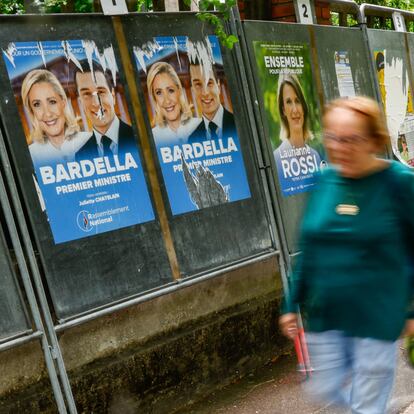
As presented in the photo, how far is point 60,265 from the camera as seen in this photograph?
169 inches

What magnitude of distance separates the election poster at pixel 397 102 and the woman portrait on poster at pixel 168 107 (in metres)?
3.12

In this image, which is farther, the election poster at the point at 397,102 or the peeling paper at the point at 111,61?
the election poster at the point at 397,102

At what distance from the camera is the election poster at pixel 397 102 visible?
7885 millimetres

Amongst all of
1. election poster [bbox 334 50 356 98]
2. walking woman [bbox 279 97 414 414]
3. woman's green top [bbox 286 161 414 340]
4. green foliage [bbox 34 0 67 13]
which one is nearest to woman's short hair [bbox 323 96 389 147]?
walking woman [bbox 279 97 414 414]

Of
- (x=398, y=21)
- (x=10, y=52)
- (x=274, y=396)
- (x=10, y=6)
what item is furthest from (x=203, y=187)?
(x=398, y=21)

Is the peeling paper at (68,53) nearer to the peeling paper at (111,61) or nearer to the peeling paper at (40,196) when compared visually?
the peeling paper at (111,61)

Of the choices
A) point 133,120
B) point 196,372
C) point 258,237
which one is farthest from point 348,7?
point 196,372

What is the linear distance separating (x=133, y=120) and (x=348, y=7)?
364 cm

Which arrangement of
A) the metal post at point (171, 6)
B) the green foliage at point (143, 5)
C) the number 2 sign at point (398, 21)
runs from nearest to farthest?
the green foliage at point (143, 5) → the metal post at point (171, 6) → the number 2 sign at point (398, 21)

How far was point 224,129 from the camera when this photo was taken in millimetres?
5465

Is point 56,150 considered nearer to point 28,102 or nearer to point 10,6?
point 28,102

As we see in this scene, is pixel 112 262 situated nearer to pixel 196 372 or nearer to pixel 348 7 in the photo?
pixel 196 372

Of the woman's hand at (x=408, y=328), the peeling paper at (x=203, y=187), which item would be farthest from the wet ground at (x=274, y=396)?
the woman's hand at (x=408, y=328)

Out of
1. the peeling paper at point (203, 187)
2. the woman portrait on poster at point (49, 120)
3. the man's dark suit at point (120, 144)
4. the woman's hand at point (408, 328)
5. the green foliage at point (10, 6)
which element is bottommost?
the woman's hand at point (408, 328)
